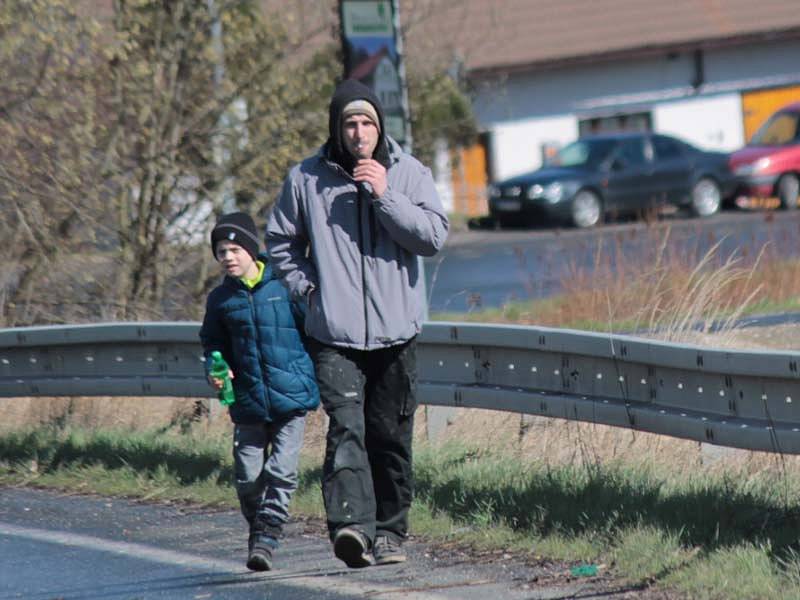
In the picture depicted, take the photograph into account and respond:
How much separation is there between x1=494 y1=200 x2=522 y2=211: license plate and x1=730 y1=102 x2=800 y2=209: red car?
444 centimetres

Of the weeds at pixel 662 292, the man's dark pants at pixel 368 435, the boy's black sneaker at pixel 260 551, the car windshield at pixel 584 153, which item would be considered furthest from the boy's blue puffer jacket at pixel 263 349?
the car windshield at pixel 584 153

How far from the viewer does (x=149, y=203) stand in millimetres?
13117

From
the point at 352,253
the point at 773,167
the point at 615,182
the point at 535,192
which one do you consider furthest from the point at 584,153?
the point at 352,253

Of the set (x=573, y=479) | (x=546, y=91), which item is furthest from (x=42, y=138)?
(x=546, y=91)

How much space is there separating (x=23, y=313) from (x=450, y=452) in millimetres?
5412

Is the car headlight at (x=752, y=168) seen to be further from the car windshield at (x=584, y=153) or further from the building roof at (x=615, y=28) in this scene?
the building roof at (x=615, y=28)

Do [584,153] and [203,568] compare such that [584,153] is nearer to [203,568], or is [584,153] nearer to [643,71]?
[643,71]

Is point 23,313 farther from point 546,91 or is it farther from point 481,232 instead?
point 546,91

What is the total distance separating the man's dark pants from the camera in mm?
6430

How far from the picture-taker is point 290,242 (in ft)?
21.4

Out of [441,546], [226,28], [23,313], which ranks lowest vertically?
[441,546]

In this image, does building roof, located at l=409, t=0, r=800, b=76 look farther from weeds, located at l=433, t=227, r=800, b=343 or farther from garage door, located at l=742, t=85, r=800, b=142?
weeds, located at l=433, t=227, r=800, b=343

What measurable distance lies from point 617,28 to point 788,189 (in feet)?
31.2

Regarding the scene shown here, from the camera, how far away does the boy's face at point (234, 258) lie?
22.3 ft
